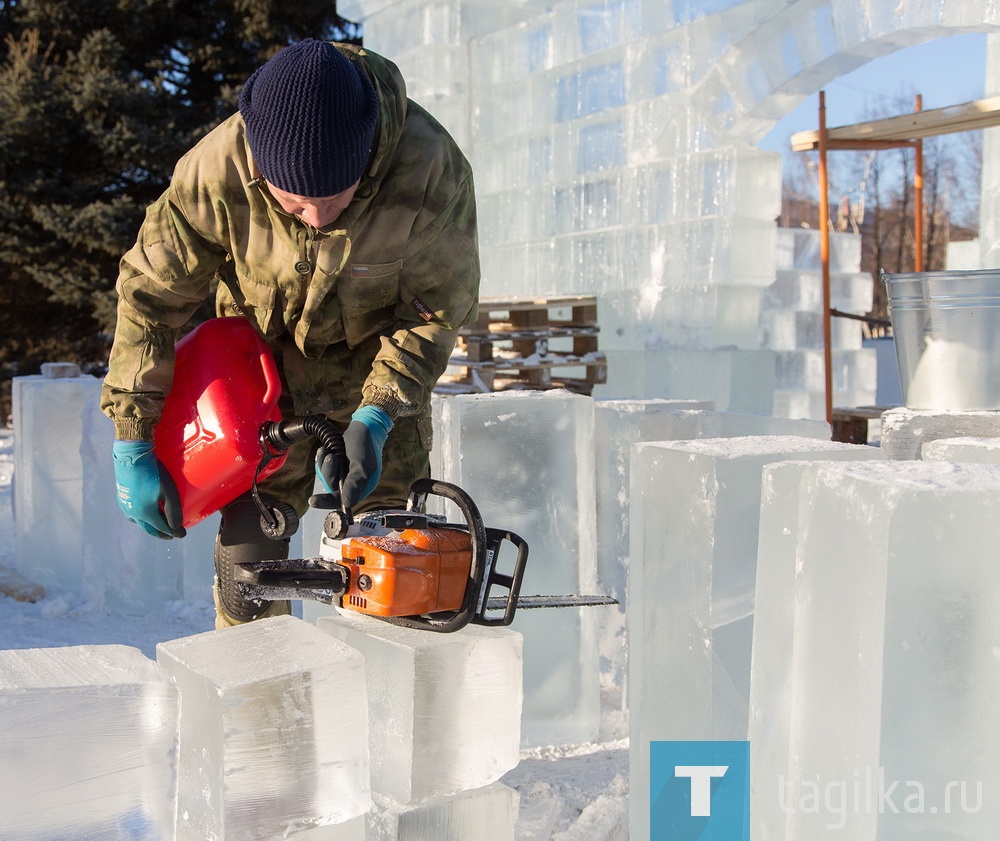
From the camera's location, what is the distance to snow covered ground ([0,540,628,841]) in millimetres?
2482

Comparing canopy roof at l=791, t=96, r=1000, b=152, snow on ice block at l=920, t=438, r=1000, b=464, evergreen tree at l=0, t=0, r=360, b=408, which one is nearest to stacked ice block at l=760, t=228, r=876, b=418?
canopy roof at l=791, t=96, r=1000, b=152

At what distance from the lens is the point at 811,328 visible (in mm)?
7836

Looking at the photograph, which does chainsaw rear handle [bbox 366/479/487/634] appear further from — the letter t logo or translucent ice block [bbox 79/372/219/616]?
translucent ice block [bbox 79/372/219/616]

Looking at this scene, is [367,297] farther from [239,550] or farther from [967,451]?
[967,451]

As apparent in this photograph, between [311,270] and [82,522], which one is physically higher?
[311,270]

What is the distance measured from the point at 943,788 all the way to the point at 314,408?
1671mm

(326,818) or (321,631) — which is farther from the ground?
(321,631)

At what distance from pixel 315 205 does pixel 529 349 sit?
4.42 m

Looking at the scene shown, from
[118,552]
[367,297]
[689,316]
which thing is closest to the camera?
Result: [367,297]

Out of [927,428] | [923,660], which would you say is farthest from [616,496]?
[923,660]

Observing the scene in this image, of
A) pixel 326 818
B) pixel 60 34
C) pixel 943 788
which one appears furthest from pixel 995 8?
pixel 60 34

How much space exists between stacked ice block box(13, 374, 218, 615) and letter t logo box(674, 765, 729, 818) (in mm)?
2986

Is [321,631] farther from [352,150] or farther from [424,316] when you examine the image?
[352,150]

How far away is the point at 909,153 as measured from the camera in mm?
24953
